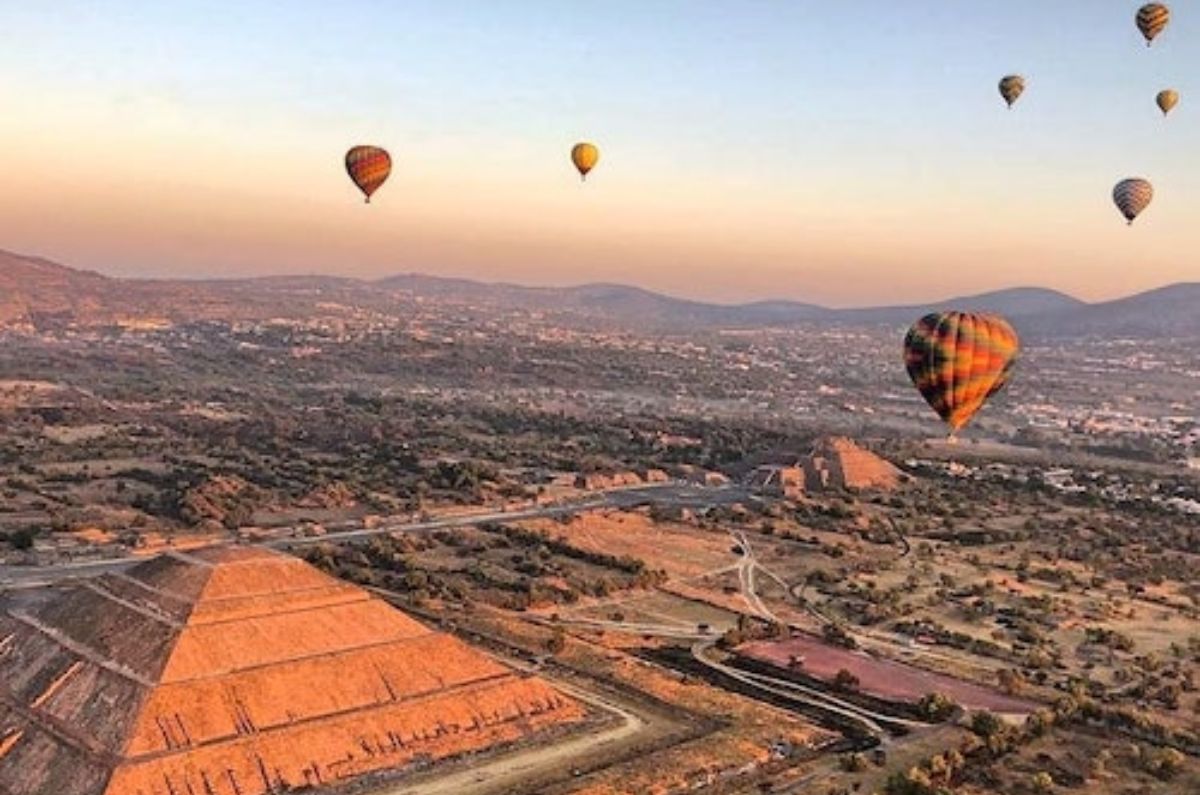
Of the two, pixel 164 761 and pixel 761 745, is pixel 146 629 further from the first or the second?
pixel 761 745

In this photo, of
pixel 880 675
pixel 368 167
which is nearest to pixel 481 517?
pixel 368 167

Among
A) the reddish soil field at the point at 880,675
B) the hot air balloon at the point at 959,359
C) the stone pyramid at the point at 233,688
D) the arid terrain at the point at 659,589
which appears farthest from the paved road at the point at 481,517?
the hot air balloon at the point at 959,359

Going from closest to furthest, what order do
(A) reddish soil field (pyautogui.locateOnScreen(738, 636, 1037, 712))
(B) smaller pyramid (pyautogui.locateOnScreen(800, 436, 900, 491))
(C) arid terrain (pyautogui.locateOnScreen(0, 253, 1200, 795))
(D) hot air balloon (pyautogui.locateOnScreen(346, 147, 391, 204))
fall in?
(C) arid terrain (pyautogui.locateOnScreen(0, 253, 1200, 795)) < (A) reddish soil field (pyautogui.locateOnScreen(738, 636, 1037, 712)) < (D) hot air balloon (pyautogui.locateOnScreen(346, 147, 391, 204)) < (B) smaller pyramid (pyautogui.locateOnScreen(800, 436, 900, 491))

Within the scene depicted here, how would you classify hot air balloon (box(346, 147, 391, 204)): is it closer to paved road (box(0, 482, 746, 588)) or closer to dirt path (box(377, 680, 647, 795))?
paved road (box(0, 482, 746, 588))

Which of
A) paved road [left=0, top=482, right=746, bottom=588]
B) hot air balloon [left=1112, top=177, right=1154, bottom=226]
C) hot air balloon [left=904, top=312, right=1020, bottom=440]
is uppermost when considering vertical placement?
hot air balloon [left=1112, top=177, right=1154, bottom=226]

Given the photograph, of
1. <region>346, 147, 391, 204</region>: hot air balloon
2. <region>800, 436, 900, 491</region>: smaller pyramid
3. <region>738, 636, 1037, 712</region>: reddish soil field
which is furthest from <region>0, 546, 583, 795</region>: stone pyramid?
<region>800, 436, 900, 491</region>: smaller pyramid

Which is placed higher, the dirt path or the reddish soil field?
the dirt path
